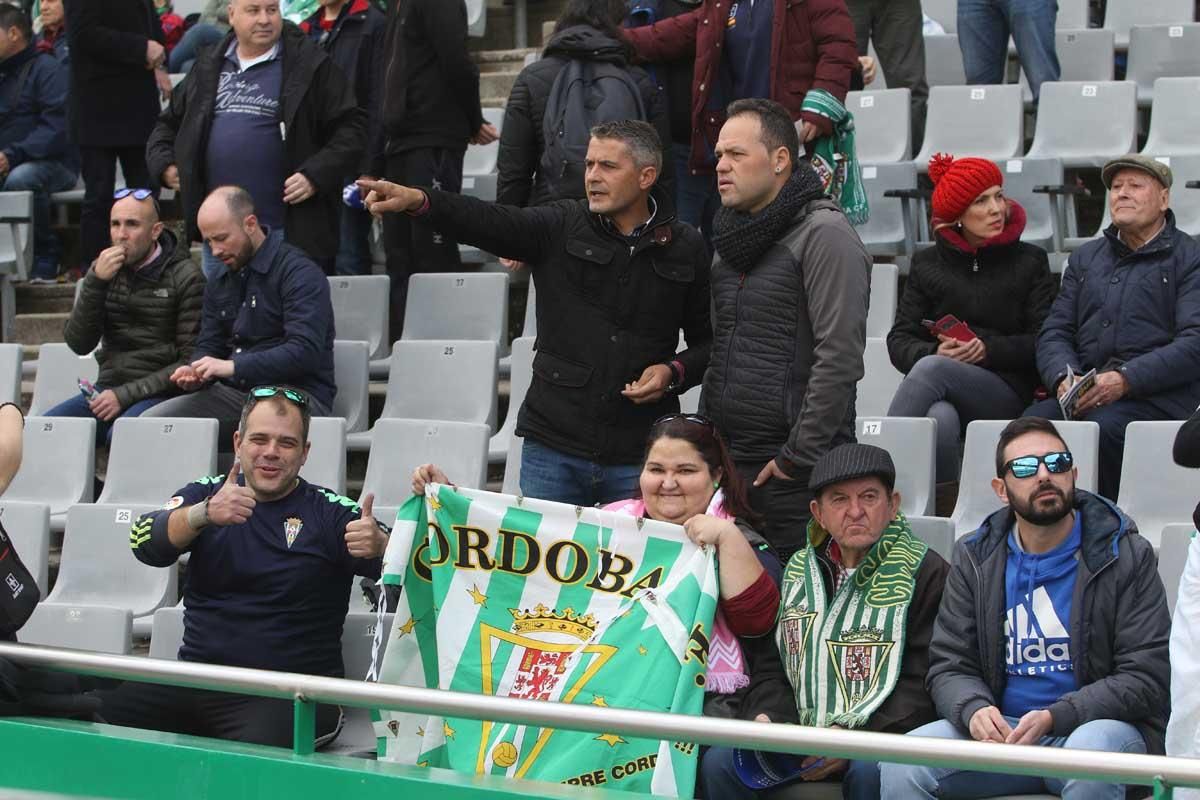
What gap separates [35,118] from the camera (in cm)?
1042

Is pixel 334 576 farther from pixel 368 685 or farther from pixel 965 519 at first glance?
pixel 965 519

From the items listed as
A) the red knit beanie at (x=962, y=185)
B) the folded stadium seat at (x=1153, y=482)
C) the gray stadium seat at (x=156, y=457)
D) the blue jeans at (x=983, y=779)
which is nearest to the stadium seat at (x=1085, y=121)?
the red knit beanie at (x=962, y=185)

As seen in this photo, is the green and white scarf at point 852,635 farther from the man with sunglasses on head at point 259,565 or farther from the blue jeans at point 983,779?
the man with sunglasses on head at point 259,565

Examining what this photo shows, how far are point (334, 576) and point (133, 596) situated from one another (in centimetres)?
171

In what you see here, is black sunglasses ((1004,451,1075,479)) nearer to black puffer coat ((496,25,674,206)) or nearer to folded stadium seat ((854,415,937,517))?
folded stadium seat ((854,415,937,517))

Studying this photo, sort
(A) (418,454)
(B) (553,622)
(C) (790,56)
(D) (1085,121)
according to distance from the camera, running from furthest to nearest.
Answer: (D) (1085,121) → (C) (790,56) → (A) (418,454) → (B) (553,622)

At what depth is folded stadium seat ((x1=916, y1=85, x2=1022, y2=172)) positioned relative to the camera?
29.5 feet

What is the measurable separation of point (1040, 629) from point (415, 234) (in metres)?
4.62

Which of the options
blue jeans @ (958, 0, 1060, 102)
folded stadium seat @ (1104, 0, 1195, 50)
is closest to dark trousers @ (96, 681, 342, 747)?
blue jeans @ (958, 0, 1060, 102)

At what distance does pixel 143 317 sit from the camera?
25.8 ft

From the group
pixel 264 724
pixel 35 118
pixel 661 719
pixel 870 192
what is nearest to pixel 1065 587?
pixel 661 719

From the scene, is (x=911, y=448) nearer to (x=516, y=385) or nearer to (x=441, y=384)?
(x=516, y=385)

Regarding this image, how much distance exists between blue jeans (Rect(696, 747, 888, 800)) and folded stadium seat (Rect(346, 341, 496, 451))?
315 cm

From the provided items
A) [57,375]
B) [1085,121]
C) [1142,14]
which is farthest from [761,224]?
[1142,14]
